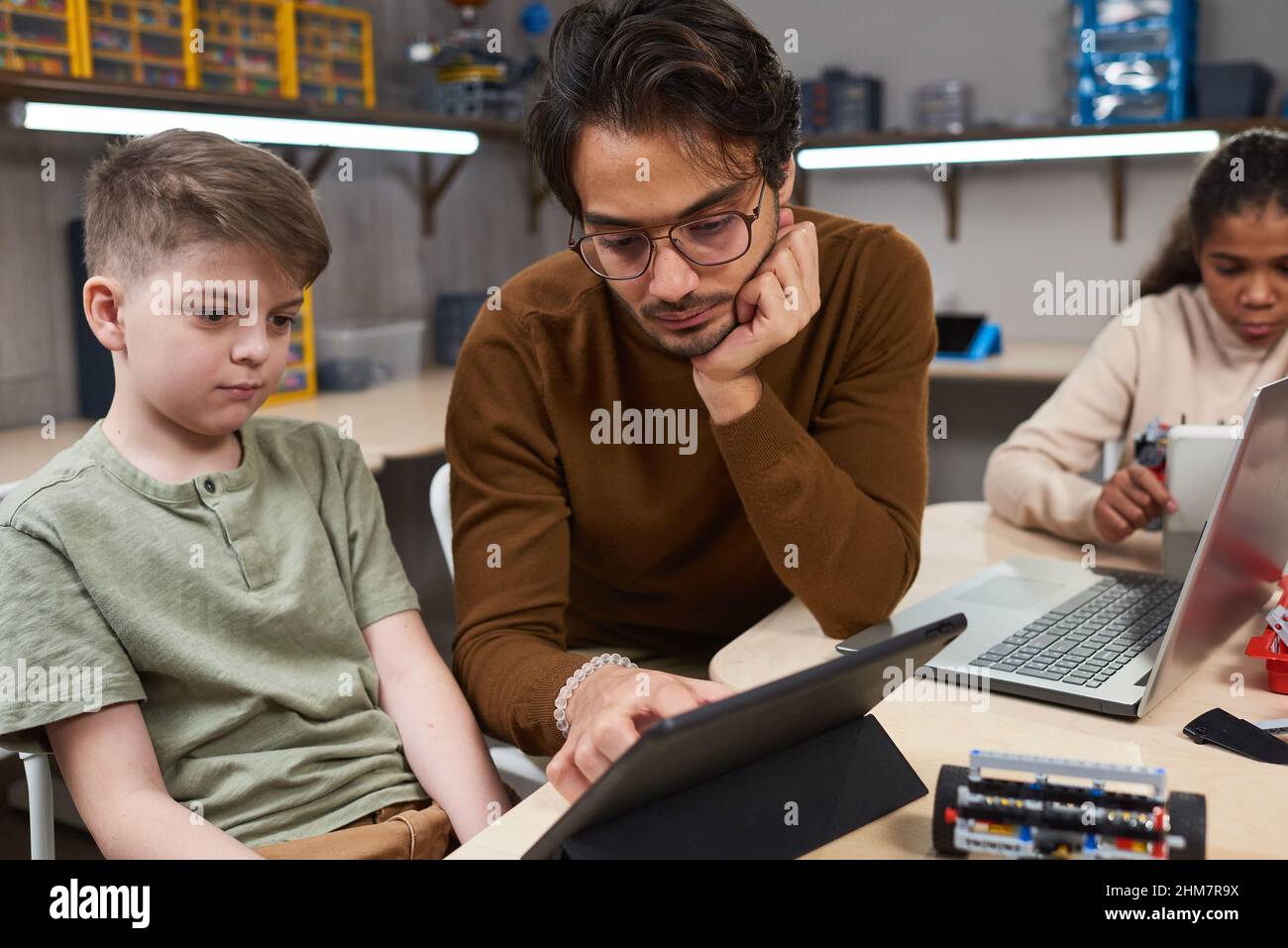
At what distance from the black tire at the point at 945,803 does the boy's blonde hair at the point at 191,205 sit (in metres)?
0.72

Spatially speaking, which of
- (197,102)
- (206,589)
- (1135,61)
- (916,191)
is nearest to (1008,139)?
(1135,61)

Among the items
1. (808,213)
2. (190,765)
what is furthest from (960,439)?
(190,765)

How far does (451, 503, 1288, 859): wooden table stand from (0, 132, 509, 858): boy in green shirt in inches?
10.7

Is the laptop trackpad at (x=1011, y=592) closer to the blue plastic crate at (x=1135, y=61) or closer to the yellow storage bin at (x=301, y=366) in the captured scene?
the yellow storage bin at (x=301, y=366)

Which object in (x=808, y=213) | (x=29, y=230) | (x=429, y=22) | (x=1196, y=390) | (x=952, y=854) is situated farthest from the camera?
(x=429, y=22)

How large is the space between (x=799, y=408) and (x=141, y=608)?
2.23ft

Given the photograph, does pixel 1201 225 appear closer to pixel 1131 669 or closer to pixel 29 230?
pixel 1131 669

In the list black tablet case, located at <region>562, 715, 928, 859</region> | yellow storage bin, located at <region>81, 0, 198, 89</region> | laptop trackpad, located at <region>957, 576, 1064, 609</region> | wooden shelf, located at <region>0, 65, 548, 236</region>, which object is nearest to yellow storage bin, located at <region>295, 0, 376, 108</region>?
wooden shelf, located at <region>0, 65, 548, 236</region>

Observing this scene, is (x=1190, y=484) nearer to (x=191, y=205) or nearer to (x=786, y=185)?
(x=786, y=185)

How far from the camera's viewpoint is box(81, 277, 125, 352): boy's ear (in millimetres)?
1035

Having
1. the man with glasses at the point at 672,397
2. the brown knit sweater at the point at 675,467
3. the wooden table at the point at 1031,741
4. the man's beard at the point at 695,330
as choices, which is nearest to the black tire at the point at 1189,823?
the wooden table at the point at 1031,741

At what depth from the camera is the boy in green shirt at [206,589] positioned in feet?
3.01

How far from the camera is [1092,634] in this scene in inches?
41.8

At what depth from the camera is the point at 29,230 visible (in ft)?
7.82
